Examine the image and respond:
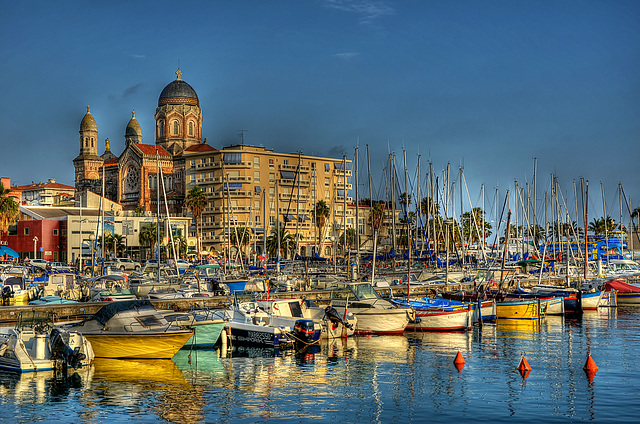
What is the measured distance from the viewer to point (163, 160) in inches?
5310

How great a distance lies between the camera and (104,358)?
31.2 metres

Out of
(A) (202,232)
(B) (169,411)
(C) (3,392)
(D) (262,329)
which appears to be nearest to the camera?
(B) (169,411)

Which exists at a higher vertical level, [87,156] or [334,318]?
[87,156]

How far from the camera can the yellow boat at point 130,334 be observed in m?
30.7

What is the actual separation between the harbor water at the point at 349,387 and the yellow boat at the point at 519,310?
892 cm

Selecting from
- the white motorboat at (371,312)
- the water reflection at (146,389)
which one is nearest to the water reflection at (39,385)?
the water reflection at (146,389)

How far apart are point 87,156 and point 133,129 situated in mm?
11755

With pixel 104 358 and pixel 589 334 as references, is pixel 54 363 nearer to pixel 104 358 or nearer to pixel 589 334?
pixel 104 358

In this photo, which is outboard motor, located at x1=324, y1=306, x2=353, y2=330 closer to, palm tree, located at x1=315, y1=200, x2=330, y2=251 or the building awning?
palm tree, located at x1=315, y1=200, x2=330, y2=251

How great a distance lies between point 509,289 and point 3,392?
4585 cm

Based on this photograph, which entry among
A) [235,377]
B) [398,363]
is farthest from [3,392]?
[398,363]

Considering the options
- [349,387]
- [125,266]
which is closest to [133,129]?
[125,266]

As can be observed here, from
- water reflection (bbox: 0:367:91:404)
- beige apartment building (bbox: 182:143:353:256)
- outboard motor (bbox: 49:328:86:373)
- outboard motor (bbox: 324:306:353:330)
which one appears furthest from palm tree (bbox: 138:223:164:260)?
water reflection (bbox: 0:367:91:404)

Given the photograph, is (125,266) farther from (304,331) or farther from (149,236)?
(304,331)
